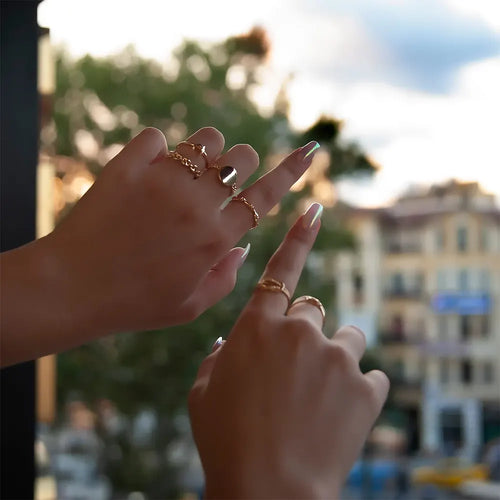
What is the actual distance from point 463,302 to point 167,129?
1890 mm

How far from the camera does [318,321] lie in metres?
0.40

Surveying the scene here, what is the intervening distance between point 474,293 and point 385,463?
3.52 feet

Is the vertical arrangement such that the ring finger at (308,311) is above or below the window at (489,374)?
below

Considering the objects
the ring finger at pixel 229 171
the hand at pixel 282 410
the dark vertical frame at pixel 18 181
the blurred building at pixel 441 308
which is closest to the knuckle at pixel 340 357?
the hand at pixel 282 410

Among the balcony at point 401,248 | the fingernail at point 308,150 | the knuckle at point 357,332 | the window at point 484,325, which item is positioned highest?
the balcony at point 401,248

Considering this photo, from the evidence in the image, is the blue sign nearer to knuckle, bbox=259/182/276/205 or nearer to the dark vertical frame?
the dark vertical frame

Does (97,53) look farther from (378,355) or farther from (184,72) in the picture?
(378,355)

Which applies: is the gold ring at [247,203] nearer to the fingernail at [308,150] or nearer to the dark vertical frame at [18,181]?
the fingernail at [308,150]

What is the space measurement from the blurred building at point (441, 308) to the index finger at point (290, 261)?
3757 millimetres

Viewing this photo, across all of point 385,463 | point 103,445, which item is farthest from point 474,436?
point 103,445

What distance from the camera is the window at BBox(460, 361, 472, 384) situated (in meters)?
4.18

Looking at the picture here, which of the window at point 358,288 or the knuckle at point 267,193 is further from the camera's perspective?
the window at point 358,288

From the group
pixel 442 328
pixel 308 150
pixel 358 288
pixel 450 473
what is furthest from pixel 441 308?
pixel 308 150

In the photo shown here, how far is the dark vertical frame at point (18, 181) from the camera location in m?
1.22
